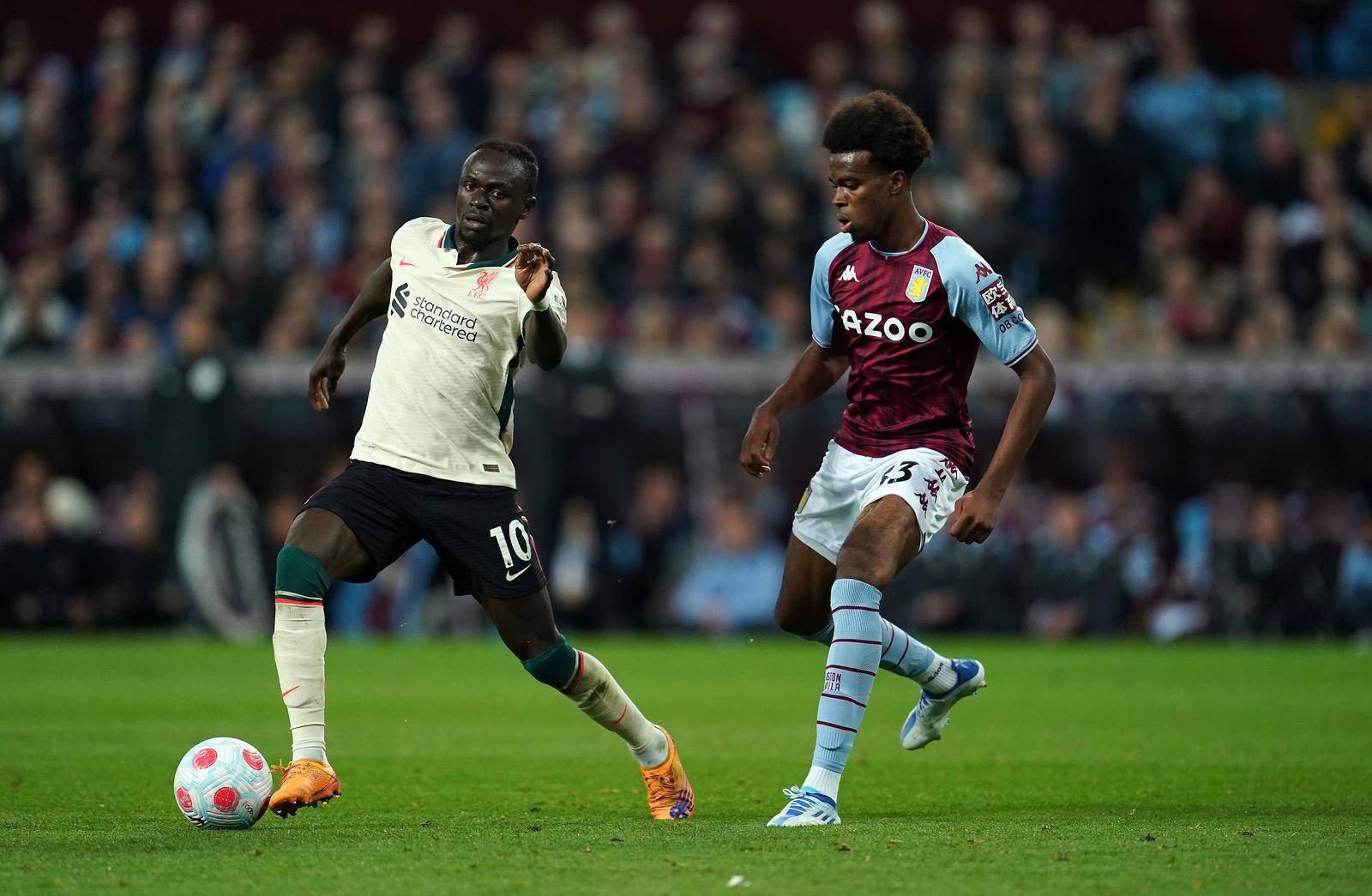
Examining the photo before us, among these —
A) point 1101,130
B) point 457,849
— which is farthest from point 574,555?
point 457,849

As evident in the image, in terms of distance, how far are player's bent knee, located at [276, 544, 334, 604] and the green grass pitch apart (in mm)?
759

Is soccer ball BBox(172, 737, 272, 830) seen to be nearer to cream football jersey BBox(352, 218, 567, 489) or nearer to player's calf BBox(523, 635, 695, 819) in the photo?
player's calf BBox(523, 635, 695, 819)

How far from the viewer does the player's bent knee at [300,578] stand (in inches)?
243

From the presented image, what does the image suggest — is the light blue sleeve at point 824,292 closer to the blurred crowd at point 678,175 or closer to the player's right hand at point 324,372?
the player's right hand at point 324,372

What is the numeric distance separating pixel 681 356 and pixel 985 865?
11.2 metres

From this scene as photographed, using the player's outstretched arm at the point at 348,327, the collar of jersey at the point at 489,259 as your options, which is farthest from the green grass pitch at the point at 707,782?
the collar of jersey at the point at 489,259

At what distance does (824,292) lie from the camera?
6.98m

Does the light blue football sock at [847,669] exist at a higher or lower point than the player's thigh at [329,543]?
lower

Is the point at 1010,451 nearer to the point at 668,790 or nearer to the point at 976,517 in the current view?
the point at 976,517

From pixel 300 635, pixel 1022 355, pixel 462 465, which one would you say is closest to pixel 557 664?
pixel 462 465

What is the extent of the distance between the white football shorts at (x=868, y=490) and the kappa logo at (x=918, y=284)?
21.6 inches

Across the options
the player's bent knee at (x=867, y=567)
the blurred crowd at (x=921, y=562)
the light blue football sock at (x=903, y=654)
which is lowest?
the blurred crowd at (x=921, y=562)

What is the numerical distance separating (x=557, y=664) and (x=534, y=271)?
134cm

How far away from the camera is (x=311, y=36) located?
68.3 feet
